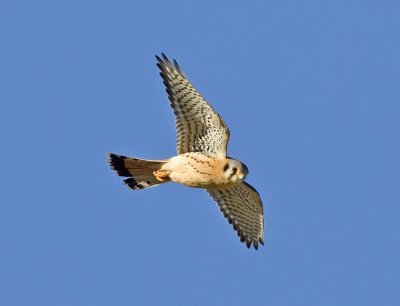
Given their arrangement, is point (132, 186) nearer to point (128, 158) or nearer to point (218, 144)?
point (128, 158)

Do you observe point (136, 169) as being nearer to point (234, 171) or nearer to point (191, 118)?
point (191, 118)

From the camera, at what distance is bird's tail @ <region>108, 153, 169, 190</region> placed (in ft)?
44.1

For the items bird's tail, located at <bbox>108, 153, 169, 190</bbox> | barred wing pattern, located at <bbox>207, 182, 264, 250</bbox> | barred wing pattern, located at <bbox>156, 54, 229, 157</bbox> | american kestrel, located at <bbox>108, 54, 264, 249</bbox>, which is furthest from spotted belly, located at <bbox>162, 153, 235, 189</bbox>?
barred wing pattern, located at <bbox>207, 182, 264, 250</bbox>

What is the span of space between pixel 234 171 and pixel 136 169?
57.7 inches

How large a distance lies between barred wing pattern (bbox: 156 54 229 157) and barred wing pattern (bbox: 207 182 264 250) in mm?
1752

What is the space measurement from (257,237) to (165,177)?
2573mm

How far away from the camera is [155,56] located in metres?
12.9

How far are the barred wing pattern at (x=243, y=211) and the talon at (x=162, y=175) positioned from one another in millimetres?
1735

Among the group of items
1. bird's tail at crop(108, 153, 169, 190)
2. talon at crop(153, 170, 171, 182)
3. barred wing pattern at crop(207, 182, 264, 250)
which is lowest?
talon at crop(153, 170, 171, 182)

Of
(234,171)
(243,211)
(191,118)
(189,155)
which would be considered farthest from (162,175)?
(243,211)

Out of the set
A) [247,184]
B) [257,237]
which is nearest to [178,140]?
[247,184]

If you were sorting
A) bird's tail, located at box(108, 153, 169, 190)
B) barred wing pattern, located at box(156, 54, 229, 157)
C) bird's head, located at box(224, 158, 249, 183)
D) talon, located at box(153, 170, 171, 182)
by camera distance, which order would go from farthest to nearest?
bird's tail, located at box(108, 153, 169, 190) < talon, located at box(153, 170, 171, 182) < bird's head, located at box(224, 158, 249, 183) < barred wing pattern, located at box(156, 54, 229, 157)

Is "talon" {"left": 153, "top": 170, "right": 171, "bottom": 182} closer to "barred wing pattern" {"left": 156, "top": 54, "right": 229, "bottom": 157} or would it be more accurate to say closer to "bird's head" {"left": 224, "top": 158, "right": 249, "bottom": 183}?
"barred wing pattern" {"left": 156, "top": 54, "right": 229, "bottom": 157}

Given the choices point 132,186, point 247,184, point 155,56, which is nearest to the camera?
point 155,56
